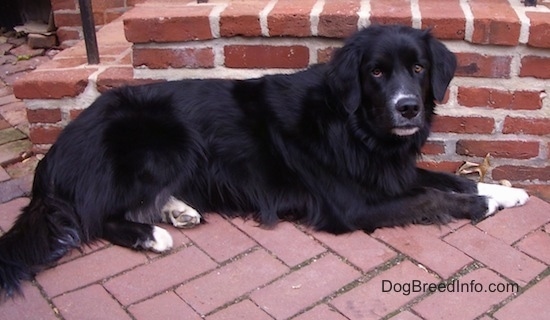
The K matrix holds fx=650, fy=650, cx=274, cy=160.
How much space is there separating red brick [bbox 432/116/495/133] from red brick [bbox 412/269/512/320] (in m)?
0.85

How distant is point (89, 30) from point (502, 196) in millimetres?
2089

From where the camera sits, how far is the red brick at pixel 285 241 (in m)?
2.51

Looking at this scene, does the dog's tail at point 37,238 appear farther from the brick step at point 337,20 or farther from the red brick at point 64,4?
the red brick at point 64,4

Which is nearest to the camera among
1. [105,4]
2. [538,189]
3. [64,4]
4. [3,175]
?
[538,189]

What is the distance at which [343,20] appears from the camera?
2.82m

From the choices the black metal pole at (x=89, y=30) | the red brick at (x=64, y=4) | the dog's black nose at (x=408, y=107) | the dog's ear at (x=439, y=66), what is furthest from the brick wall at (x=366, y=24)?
the red brick at (x=64, y=4)

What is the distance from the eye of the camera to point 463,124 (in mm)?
2977

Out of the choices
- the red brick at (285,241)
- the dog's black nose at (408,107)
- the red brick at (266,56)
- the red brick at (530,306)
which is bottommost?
the red brick at (530,306)

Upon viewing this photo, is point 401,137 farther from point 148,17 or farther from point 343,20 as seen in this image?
point 148,17

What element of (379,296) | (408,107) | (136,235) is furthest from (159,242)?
(408,107)

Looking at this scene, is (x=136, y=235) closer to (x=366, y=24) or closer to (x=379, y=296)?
(x=379, y=296)

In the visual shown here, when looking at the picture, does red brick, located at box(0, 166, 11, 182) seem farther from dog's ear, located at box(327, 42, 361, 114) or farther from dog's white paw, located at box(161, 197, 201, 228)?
dog's ear, located at box(327, 42, 361, 114)

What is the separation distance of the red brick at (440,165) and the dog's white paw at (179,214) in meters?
1.12

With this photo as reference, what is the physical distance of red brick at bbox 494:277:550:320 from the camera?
2.18 meters
